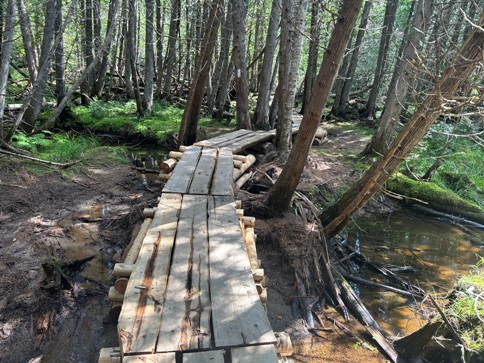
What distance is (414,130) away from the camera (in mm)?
4738

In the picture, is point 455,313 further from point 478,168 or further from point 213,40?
A: point 478,168

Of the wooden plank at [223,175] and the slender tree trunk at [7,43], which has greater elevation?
the slender tree trunk at [7,43]

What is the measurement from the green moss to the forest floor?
206cm

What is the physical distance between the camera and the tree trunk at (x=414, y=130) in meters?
3.97

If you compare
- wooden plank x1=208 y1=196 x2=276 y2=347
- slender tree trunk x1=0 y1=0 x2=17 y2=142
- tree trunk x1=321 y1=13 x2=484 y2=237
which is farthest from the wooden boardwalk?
slender tree trunk x1=0 y1=0 x2=17 y2=142

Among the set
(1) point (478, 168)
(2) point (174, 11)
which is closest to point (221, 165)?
(1) point (478, 168)

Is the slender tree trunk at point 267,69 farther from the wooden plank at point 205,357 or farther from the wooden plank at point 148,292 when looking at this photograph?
the wooden plank at point 205,357

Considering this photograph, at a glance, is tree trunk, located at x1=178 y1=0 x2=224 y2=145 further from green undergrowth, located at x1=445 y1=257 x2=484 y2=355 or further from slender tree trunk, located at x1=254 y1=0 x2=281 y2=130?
green undergrowth, located at x1=445 y1=257 x2=484 y2=355

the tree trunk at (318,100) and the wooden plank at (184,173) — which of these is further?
the wooden plank at (184,173)

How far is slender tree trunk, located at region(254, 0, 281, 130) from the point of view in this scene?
10143mm

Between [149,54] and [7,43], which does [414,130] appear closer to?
[7,43]

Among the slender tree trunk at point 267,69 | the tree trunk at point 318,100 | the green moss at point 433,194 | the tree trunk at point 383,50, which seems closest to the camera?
the tree trunk at point 318,100

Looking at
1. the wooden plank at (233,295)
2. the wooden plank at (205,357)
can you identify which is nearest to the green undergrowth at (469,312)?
the wooden plank at (233,295)

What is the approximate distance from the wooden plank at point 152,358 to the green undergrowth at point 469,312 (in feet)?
10.2
